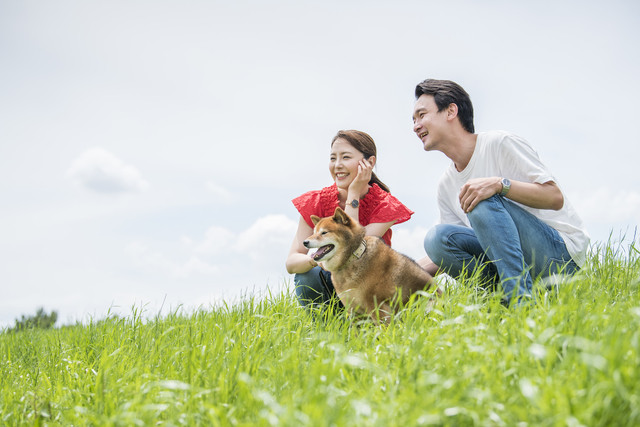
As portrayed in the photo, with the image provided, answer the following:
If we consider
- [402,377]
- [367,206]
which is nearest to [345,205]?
[367,206]

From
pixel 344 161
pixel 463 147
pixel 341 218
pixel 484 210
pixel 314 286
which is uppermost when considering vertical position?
pixel 344 161

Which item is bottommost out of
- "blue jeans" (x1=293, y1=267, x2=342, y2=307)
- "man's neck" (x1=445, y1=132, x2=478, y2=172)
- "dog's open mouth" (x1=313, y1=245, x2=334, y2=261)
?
"blue jeans" (x1=293, y1=267, x2=342, y2=307)

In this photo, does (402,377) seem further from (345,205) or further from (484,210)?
(345,205)

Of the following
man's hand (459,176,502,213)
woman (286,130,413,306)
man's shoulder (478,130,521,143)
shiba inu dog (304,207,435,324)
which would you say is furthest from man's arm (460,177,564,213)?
woman (286,130,413,306)

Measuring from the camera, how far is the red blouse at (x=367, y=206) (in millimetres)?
4852

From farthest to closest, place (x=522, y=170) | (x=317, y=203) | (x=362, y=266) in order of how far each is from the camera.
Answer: (x=317, y=203) → (x=362, y=266) → (x=522, y=170)

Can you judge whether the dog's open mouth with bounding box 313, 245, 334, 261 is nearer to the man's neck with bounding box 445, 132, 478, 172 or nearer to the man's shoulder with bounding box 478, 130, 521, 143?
the man's neck with bounding box 445, 132, 478, 172

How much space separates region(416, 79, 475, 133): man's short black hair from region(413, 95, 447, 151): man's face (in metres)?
0.06

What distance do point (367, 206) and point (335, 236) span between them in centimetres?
73

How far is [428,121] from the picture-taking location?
463cm

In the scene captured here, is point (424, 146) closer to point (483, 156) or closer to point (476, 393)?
point (483, 156)

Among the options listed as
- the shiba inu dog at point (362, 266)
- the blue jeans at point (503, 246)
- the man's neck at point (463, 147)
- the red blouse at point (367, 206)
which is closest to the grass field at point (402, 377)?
the blue jeans at point (503, 246)

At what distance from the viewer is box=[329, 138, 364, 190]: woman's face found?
4895 mm

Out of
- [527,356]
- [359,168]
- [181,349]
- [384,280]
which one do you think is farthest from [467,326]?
[359,168]
